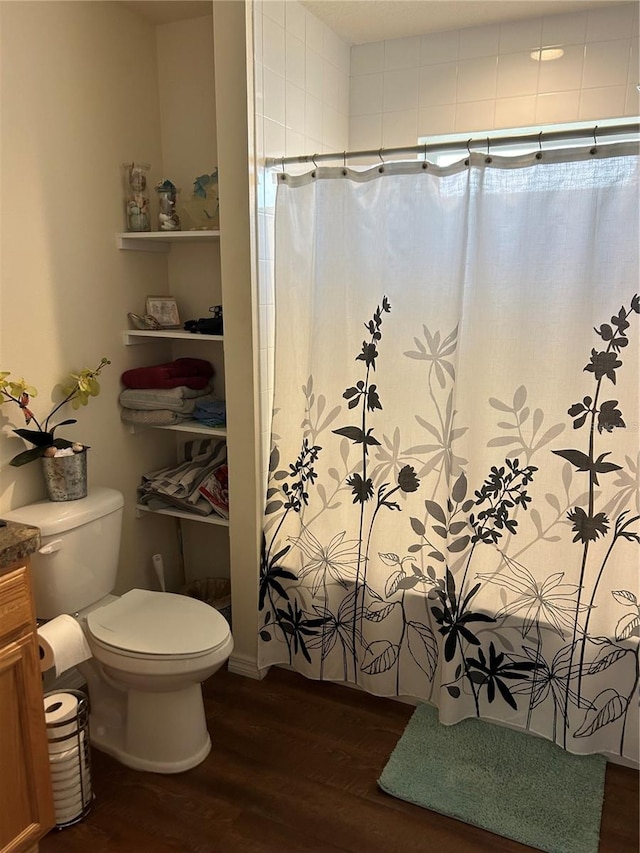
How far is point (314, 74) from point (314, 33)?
0.47 ft

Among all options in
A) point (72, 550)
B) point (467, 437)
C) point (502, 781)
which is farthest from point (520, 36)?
point (502, 781)

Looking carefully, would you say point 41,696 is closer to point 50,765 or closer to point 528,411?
point 50,765

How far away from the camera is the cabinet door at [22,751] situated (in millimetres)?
1619

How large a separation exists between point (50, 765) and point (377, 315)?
1657 mm

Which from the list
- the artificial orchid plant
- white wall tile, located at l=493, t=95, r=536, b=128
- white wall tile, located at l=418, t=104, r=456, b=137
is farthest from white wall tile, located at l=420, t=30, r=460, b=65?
the artificial orchid plant

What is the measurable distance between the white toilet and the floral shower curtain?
19.4 inches

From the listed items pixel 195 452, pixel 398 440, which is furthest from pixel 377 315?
pixel 195 452

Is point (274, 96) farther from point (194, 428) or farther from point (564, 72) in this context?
point (194, 428)

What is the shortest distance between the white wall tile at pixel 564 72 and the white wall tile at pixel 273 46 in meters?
1.00

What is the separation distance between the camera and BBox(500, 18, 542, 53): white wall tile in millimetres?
2471

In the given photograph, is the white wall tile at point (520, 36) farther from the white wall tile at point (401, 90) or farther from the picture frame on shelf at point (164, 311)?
the picture frame on shelf at point (164, 311)

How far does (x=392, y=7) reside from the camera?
2377mm

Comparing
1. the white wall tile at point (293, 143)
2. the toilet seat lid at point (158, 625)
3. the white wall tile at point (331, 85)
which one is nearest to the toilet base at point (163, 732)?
the toilet seat lid at point (158, 625)

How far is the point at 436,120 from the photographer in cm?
268
